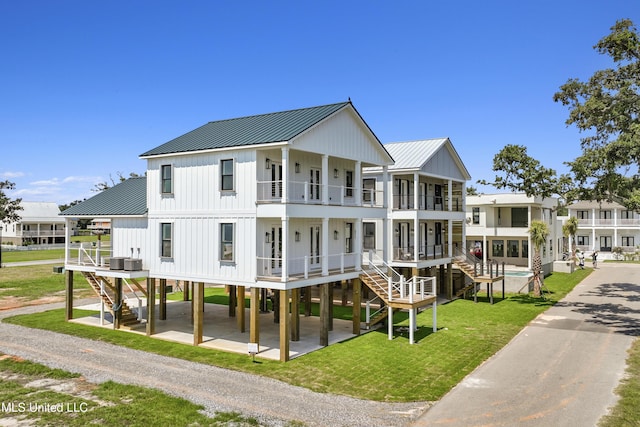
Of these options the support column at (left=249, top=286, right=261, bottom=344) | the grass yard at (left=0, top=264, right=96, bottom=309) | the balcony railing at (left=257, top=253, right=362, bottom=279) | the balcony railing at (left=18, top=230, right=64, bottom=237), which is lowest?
the grass yard at (left=0, top=264, right=96, bottom=309)

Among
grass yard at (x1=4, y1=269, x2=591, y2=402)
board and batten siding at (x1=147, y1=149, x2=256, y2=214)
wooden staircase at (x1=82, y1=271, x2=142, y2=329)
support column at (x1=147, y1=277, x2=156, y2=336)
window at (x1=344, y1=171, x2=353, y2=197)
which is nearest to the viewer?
grass yard at (x1=4, y1=269, x2=591, y2=402)

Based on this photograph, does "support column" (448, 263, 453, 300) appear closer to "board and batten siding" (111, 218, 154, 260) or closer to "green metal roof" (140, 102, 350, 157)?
"green metal roof" (140, 102, 350, 157)

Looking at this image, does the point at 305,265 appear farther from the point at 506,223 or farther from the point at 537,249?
the point at 506,223

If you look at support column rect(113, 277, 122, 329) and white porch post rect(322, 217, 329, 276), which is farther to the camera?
support column rect(113, 277, 122, 329)

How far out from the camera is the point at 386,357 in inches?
795

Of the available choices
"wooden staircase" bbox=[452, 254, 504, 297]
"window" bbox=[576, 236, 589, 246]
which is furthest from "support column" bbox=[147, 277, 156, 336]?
"window" bbox=[576, 236, 589, 246]

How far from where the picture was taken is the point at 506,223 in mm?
48438

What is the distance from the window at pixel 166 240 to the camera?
24.0m

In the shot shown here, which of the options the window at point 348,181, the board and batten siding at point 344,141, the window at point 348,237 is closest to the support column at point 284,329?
the board and batten siding at point 344,141

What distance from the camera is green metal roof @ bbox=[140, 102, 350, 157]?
2122cm

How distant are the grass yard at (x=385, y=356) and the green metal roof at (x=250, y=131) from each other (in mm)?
9011

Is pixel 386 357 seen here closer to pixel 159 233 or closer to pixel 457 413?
pixel 457 413

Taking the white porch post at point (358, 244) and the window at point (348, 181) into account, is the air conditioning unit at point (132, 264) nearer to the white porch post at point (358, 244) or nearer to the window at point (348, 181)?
the white porch post at point (358, 244)

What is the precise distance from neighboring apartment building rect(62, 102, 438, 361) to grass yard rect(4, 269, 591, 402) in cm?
127
